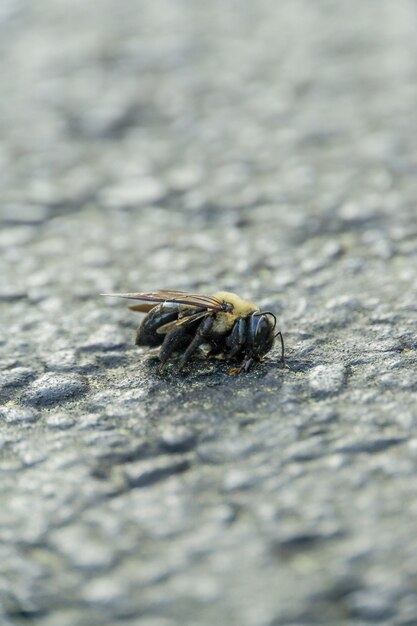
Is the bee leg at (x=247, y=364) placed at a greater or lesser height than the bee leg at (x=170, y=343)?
lesser

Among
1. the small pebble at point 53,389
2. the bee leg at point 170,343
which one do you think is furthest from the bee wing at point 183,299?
the small pebble at point 53,389

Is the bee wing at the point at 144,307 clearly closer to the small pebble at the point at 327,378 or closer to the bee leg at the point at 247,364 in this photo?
the bee leg at the point at 247,364

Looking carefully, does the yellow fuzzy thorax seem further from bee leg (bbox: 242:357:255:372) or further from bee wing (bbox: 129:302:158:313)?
bee wing (bbox: 129:302:158:313)

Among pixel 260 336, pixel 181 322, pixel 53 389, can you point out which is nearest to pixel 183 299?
pixel 181 322

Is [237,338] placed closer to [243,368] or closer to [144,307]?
[243,368]

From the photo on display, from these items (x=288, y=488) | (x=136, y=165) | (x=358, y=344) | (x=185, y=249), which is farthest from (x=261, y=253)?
(x=288, y=488)

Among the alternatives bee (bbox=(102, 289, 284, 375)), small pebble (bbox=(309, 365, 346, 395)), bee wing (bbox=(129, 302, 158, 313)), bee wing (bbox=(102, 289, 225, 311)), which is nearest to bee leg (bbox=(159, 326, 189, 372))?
bee (bbox=(102, 289, 284, 375))

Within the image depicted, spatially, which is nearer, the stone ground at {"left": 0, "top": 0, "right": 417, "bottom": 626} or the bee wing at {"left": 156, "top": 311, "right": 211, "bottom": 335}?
the stone ground at {"left": 0, "top": 0, "right": 417, "bottom": 626}
